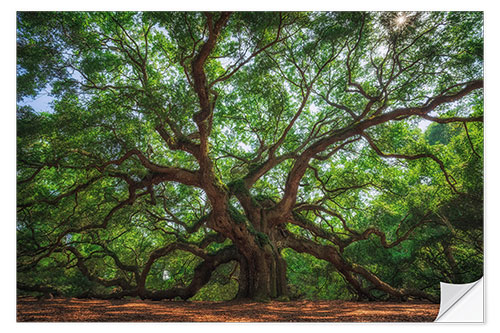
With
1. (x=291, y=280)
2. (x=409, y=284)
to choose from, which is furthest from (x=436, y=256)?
(x=291, y=280)

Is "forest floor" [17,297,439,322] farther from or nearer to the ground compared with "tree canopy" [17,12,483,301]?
nearer to the ground

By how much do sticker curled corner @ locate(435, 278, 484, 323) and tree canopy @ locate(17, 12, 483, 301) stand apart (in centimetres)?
58

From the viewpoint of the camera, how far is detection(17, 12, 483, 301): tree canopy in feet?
11.5

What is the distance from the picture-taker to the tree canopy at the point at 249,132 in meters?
3.52

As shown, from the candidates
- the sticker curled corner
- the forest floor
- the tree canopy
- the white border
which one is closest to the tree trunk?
the tree canopy

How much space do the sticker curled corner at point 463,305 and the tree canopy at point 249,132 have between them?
1.89 ft

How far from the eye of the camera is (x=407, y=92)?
14.6ft

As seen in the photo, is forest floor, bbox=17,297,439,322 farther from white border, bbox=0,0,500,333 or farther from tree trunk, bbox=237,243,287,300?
tree trunk, bbox=237,243,287,300
